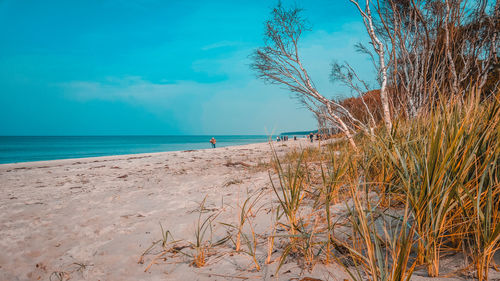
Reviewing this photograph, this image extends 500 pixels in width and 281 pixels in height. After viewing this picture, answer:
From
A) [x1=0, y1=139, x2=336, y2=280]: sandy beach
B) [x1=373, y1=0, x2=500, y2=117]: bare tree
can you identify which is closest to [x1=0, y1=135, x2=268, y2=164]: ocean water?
[x1=373, y1=0, x2=500, y2=117]: bare tree

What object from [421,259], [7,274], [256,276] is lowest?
[7,274]

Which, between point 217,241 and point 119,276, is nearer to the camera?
point 119,276

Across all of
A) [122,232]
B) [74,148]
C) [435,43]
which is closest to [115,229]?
[122,232]

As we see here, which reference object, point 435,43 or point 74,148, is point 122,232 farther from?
point 74,148

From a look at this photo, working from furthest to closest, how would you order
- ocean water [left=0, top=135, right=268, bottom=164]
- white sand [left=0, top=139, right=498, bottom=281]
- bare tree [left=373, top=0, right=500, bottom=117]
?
1. ocean water [left=0, top=135, right=268, bottom=164]
2. bare tree [left=373, top=0, right=500, bottom=117]
3. white sand [left=0, top=139, right=498, bottom=281]

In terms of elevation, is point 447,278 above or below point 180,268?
above

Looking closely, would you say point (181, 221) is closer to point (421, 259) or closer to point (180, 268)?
point (180, 268)

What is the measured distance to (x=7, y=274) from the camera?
1.79m

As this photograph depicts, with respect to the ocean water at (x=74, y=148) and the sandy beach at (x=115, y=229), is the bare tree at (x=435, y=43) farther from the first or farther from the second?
the ocean water at (x=74, y=148)

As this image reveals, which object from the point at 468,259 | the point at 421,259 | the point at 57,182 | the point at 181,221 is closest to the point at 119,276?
the point at 181,221

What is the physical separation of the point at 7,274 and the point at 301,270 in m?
2.24

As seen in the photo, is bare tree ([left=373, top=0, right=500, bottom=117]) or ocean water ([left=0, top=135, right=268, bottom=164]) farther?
ocean water ([left=0, top=135, right=268, bottom=164])

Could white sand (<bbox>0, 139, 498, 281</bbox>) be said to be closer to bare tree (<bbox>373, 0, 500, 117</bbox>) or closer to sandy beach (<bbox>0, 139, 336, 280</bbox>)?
sandy beach (<bbox>0, 139, 336, 280</bbox>)

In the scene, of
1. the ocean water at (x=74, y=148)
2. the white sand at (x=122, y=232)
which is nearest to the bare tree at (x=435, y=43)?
the white sand at (x=122, y=232)
